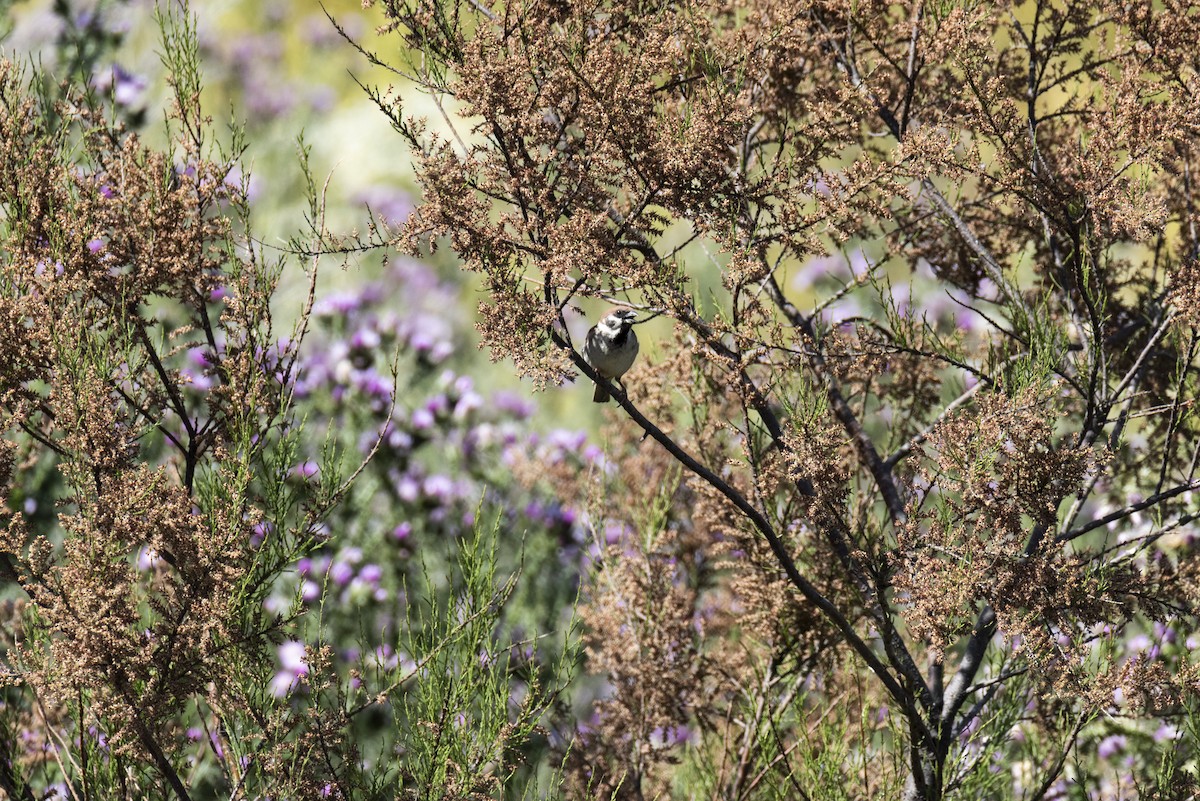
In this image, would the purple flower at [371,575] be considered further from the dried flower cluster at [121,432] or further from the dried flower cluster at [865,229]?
the dried flower cluster at [865,229]

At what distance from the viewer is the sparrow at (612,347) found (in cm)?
224

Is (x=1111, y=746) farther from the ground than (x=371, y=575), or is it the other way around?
(x=371, y=575)

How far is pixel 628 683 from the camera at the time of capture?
2.65 metres

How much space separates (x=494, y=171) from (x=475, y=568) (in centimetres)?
75

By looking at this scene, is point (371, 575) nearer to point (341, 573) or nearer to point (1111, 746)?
point (341, 573)

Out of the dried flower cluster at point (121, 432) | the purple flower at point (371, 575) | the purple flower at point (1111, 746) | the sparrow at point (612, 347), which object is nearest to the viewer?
the dried flower cluster at point (121, 432)

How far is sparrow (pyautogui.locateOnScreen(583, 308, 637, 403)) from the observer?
2238 millimetres

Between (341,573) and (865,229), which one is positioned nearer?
(865,229)

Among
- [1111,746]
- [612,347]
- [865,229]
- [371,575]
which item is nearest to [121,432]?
[612,347]

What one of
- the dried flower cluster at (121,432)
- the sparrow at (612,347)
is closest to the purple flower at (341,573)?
the dried flower cluster at (121,432)

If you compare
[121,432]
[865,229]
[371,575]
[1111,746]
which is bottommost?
[121,432]

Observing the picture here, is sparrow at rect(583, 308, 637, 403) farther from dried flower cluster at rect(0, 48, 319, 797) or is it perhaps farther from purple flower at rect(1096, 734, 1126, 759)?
purple flower at rect(1096, 734, 1126, 759)

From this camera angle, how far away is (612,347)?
2.24 meters

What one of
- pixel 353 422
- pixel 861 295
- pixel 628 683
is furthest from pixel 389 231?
pixel 861 295
